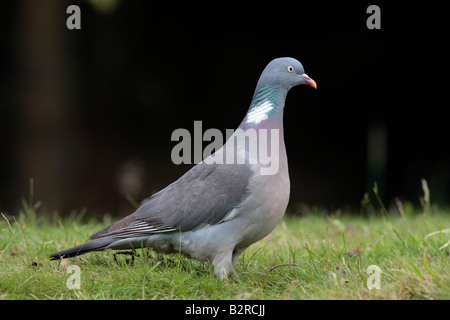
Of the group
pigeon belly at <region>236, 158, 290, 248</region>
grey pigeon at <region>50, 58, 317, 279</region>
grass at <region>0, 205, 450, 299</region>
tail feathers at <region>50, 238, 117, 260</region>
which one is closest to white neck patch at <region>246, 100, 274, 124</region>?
grey pigeon at <region>50, 58, 317, 279</region>

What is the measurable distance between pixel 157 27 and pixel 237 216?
5710 millimetres

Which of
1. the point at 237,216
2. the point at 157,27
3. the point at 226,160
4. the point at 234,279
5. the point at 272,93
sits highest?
the point at 157,27

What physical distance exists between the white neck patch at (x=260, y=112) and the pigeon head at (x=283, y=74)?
0.51 ft

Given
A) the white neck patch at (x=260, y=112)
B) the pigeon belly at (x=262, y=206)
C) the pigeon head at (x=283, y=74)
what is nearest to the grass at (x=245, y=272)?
the pigeon belly at (x=262, y=206)

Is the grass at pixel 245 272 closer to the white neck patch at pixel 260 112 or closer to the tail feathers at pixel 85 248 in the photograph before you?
the tail feathers at pixel 85 248

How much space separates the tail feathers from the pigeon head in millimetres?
1455

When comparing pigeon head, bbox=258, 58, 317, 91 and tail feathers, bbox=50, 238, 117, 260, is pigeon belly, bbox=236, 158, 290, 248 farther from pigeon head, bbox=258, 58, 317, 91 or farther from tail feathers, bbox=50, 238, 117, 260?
tail feathers, bbox=50, 238, 117, 260

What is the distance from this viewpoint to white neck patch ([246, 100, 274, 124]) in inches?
150

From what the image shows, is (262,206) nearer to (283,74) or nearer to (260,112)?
(260,112)

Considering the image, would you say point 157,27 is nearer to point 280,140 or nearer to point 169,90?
point 169,90

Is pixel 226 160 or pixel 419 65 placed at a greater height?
pixel 419 65

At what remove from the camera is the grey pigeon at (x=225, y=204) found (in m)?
3.56
